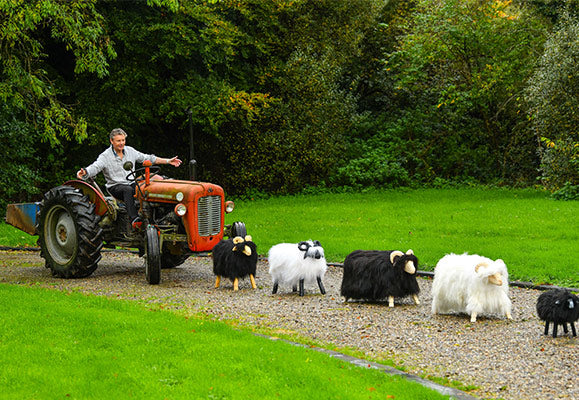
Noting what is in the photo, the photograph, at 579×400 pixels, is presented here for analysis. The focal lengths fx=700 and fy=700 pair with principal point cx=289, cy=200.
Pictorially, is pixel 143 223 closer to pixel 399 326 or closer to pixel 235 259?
pixel 235 259

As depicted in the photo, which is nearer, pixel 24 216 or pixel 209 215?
pixel 209 215

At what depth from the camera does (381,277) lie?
939 cm

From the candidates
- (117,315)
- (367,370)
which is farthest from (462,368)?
(117,315)

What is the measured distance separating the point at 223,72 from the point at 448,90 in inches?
342

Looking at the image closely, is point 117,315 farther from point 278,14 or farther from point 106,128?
point 278,14

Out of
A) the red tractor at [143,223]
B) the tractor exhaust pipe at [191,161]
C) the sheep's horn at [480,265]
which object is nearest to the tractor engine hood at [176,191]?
the red tractor at [143,223]

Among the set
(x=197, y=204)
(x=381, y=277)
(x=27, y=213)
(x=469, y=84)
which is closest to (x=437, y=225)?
(x=197, y=204)

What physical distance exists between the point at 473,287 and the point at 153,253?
16.2 ft

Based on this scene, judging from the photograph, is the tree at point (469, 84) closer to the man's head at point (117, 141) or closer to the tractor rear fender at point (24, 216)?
the man's head at point (117, 141)

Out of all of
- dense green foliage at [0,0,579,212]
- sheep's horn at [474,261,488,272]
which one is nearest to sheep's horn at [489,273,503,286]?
sheep's horn at [474,261,488,272]

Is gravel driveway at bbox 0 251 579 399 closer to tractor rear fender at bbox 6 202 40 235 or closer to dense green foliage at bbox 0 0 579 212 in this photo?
tractor rear fender at bbox 6 202 40 235

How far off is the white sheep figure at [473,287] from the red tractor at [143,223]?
4206mm

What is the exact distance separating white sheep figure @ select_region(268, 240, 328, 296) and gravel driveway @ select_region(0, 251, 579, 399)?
288 mm

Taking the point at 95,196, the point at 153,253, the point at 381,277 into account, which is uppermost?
the point at 95,196
